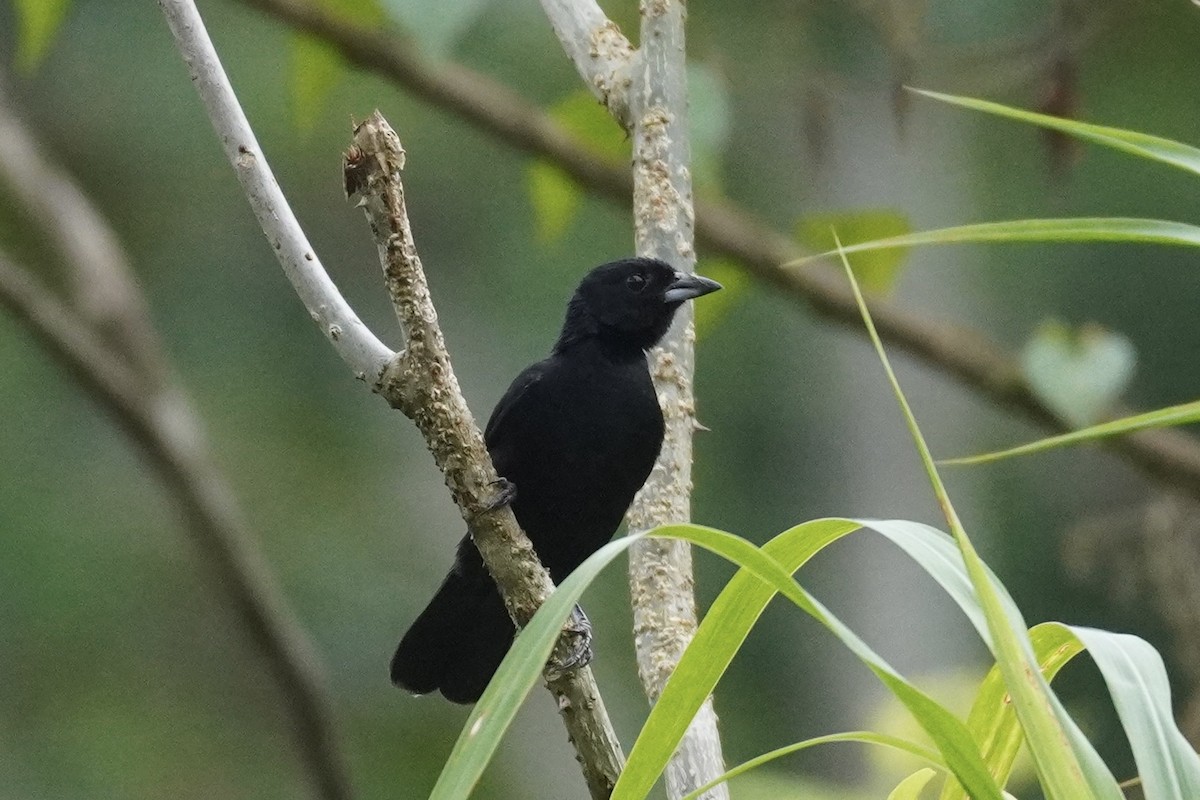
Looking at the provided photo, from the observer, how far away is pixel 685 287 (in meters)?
3.17

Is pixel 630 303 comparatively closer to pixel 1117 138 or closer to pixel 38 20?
pixel 38 20

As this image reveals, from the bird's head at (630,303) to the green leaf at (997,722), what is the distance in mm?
1739

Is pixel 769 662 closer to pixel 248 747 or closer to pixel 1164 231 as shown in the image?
pixel 248 747

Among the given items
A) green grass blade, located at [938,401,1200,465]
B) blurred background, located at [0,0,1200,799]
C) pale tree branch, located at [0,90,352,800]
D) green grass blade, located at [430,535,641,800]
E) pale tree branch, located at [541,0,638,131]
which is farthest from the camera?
blurred background, located at [0,0,1200,799]

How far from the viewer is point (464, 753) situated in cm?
112

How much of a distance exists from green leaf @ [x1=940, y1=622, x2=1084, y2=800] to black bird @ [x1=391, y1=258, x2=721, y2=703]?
1541 mm

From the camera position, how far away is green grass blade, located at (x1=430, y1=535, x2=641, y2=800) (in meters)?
1.08

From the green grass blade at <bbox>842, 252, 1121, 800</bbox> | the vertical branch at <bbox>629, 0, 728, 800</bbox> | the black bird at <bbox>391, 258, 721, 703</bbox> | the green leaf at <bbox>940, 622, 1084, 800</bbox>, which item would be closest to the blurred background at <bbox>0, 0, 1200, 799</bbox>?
the black bird at <bbox>391, 258, 721, 703</bbox>

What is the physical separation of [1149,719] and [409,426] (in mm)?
8338

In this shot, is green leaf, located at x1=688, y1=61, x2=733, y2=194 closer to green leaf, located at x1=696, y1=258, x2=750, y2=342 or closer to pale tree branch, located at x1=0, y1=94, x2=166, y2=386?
green leaf, located at x1=696, y1=258, x2=750, y2=342

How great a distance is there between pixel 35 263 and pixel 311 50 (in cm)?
472

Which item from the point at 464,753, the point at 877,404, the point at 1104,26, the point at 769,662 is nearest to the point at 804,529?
the point at 464,753

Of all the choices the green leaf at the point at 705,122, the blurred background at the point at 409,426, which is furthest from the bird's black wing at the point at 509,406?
the blurred background at the point at 409,426

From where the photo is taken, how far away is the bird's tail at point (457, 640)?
9.84 feet
